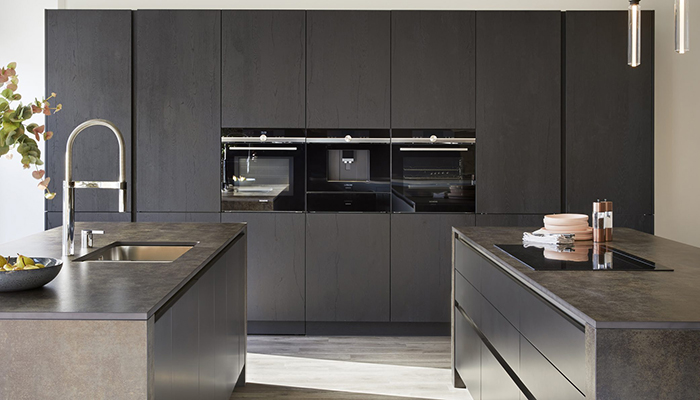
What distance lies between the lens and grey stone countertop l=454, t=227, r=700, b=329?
1377 millimetres

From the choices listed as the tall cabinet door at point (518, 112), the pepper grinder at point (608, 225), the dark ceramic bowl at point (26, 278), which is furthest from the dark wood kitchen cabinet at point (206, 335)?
the tall cabinet door at point (518, 112)

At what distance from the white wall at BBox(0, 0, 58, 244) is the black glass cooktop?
3681 millimetres

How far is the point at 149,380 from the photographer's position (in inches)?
57.9

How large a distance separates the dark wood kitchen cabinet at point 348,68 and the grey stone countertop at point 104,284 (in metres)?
1.73

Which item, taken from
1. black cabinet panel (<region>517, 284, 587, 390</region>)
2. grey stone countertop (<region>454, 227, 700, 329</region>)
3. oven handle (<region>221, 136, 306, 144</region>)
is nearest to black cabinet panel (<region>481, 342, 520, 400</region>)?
black cabinet panel (<region>517, 284, 587, 390</region>)

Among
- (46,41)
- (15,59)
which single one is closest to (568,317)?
(46,41)

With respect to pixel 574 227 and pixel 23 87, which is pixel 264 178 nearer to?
pixel 23 87

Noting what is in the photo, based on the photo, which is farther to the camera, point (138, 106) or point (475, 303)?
point (138, 106)

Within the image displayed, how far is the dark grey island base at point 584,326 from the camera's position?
1.36 metres

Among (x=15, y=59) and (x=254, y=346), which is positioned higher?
(x=15, y=59)

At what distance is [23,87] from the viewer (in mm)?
4535

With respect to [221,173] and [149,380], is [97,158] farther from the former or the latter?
[149,380]

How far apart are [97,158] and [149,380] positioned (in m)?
3.13

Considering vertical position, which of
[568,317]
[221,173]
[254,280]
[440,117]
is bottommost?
[254,280]
